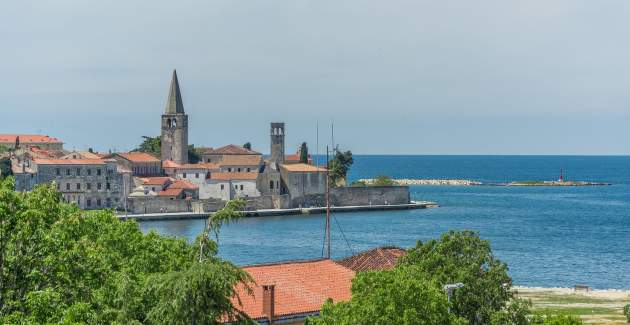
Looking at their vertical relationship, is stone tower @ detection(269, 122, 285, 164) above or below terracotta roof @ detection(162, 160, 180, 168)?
above

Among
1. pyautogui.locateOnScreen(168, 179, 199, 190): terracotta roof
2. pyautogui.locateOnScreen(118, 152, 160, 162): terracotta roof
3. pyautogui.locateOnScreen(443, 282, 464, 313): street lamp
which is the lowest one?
pyautogui.locateOnScreen(443, 282, 464, 313): street lamp

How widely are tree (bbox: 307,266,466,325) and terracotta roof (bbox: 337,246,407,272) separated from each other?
1282cm

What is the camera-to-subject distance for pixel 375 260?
3275 centimetres

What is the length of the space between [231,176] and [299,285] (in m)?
82.3

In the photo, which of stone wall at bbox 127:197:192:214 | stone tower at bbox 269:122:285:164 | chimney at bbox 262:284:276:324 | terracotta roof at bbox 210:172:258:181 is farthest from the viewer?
stone tower at bbox 269:122:285:164

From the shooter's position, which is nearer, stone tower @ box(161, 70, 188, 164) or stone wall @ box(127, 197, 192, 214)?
stone wall @ box(127, 197, 192, 214)

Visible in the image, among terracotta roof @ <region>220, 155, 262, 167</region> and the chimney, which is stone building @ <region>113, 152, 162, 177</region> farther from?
the chimney

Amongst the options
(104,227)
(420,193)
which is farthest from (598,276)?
(420,193)

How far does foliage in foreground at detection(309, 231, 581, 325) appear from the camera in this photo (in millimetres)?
17734

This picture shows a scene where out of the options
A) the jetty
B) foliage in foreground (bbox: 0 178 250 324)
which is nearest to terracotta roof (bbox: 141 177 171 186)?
the jetty

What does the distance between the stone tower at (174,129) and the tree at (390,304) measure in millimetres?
101506

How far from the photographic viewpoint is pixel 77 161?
101438 mm

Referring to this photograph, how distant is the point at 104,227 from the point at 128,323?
8046 mm

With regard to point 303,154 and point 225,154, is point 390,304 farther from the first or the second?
point 303,154
